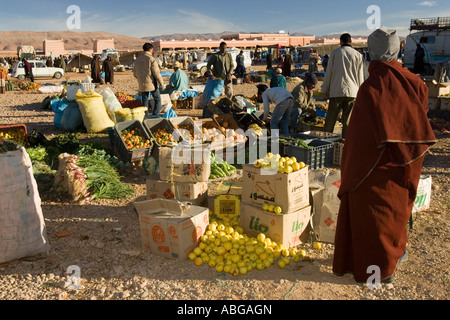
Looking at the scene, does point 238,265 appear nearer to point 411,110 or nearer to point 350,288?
point 350,288

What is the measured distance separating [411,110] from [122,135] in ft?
17.4

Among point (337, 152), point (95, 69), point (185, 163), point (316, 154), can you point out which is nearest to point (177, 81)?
point (337, 152)

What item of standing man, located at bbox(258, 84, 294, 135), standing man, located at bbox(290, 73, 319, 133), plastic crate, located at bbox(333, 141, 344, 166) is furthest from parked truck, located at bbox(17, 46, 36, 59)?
plastic crate, located at bbox(333, 141, 344, 166)

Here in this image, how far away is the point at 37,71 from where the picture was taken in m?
27.0

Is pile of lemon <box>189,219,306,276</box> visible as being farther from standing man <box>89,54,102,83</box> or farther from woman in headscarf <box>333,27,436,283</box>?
standing man <box>89,54,102,83</box>

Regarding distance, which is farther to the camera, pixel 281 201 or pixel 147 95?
pixel 147 95

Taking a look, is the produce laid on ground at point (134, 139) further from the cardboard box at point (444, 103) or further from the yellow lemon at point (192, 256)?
the cardboard box at point (444, 103)

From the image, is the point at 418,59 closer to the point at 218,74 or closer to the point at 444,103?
the point at 444,103

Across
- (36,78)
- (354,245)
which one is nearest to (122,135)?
(354,245)

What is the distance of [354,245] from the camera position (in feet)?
11.2

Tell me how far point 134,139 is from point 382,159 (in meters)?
4.84

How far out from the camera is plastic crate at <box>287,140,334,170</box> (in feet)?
21.4
